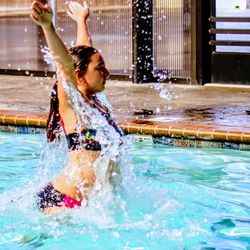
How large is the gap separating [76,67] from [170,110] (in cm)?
503

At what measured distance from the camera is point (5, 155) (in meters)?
7.55

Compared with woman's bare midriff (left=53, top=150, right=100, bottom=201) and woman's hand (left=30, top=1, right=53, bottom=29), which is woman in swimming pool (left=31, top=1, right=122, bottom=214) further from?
woman's hand (left=30, top=1, right=53, bottom=29)

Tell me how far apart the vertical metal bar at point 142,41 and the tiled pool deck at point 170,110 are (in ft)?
0.96

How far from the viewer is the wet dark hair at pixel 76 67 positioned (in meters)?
4.16

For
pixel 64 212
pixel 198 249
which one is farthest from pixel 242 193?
pixel 64 212

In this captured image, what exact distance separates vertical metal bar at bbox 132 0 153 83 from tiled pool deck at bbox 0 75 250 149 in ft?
0.96

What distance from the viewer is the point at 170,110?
29.9ft

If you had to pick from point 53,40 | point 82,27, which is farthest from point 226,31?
point 53,40

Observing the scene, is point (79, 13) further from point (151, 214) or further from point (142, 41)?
point (142, 41)

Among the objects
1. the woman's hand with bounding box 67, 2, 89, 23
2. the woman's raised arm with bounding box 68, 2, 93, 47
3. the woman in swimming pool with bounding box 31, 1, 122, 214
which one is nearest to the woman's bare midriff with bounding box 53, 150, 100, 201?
the woman in swimming pool with bounding box 31, 1, 122, 214

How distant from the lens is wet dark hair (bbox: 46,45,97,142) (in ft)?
13.6

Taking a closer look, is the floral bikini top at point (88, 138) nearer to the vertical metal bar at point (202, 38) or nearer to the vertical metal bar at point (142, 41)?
the vertical metal bar at point (202, 38)

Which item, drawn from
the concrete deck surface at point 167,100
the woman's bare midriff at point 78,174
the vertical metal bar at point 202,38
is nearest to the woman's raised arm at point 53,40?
the woman's bare midriff at point 78,174

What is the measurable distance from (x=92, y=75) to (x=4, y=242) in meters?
1.19
